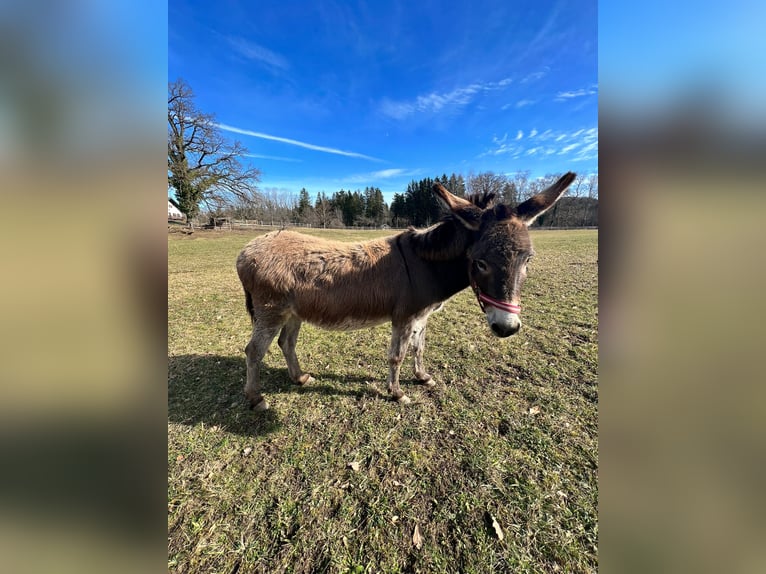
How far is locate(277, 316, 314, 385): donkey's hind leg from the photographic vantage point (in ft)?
14.8

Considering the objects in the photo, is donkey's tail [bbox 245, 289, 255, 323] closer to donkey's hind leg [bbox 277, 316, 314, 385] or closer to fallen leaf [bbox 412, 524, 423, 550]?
donkey's hind leg [bbox 277, 316, 314, 385]

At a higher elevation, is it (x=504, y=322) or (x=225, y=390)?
(x=504, y=322)

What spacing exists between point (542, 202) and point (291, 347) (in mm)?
4133

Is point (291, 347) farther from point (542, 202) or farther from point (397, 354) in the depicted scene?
point (542, 202)

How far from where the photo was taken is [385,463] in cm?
306

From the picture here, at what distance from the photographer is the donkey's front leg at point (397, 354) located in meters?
3.94

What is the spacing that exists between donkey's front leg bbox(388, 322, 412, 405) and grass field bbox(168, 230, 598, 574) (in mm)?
175

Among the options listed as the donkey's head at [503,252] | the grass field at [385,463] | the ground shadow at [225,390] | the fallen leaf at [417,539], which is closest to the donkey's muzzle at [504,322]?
the donkey's head at [503,252]

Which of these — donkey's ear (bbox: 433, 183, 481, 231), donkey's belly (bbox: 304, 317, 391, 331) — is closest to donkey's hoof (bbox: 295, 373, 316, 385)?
donkey's belly (bbox: 304, 317, 391, 331)
